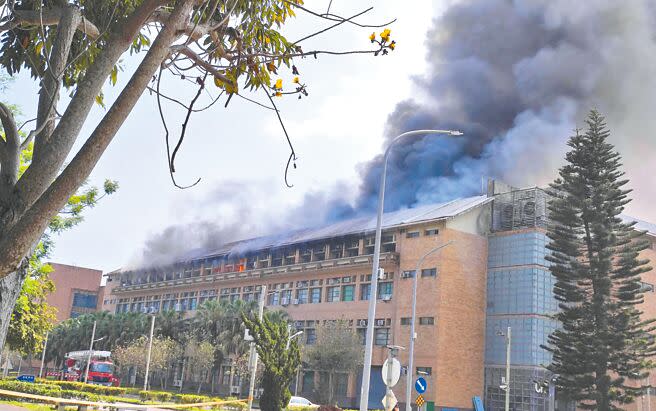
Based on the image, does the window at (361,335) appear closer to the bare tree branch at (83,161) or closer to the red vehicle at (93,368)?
the red vehicle at (93,368)

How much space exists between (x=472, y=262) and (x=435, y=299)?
531 cm

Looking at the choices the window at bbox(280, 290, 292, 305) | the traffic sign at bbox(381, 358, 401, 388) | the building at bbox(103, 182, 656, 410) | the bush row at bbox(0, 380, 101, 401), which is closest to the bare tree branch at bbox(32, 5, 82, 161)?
the traffic sign at bbox(381, 358, 401, 388)

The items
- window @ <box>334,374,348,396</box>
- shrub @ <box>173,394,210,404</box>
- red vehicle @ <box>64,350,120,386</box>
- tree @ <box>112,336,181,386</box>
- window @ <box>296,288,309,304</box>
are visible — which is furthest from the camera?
window @ <box>296,288,309,304</box>

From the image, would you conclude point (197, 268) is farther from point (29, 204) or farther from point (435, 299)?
point (29, 204)

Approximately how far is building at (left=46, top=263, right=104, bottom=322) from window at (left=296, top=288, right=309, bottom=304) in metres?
51.7

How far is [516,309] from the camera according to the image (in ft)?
179

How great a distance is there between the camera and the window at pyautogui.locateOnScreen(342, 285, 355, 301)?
201 feet

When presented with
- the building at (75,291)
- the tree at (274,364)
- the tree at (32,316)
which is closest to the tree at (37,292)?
the tree at (32,316)

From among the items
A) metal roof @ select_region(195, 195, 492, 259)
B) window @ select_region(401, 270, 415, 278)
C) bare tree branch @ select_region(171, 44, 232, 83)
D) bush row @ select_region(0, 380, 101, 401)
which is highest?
metal roof @ select_region(195, 195, 492, 259)

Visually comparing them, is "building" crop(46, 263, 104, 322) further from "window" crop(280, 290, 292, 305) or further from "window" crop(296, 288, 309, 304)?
"window" crop(296, 288, 309, 304)

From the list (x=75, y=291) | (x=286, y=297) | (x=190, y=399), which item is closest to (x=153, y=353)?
(x=286, y=297)

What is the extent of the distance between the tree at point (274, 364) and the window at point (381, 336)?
37074 millimetres

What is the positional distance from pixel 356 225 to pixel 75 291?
60.7 m

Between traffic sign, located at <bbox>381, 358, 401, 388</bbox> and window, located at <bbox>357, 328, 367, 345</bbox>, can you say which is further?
window, located at <bbox>357, 328, 367, 345</bbox>
